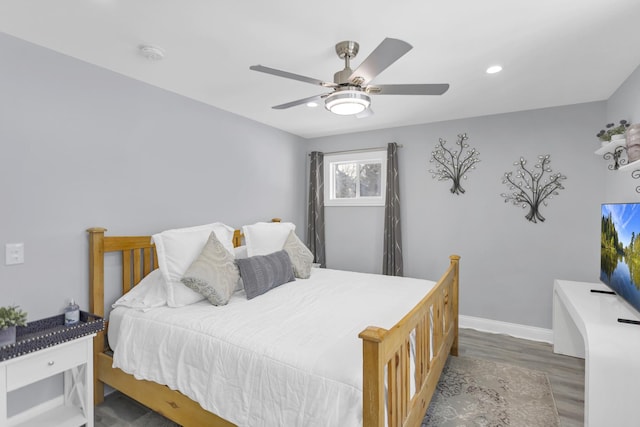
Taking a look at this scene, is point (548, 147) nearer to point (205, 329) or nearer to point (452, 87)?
point (452, 87)

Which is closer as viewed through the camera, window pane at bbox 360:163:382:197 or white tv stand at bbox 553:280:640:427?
white tv stand at bbox 553:280:640:427

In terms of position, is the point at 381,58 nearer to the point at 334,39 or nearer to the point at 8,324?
the point at 334,39

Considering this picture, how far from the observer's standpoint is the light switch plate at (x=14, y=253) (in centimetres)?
194

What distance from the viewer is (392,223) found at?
407 centimetres

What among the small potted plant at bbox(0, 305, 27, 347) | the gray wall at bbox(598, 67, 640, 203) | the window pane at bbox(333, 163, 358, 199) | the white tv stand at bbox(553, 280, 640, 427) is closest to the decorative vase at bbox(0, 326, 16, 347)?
the small potted plant at bbox(0, 305, 27, 347)

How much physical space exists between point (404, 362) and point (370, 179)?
3.17 meters

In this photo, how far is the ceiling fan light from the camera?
1.91 m

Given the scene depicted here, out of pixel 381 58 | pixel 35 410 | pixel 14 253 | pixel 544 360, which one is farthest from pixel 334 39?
pixel 544 360

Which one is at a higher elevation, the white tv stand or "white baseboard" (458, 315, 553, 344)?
the white tv stand

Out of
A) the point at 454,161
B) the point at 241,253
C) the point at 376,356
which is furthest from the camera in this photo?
the point at 454,161

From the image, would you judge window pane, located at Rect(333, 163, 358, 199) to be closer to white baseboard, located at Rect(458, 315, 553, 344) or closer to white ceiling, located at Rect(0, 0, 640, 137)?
white ceiling, located at Rect(0, 0, 640, 137)

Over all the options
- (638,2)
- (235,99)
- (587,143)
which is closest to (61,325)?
(235,99)

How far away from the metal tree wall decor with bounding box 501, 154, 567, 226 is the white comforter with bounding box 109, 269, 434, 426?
1.88 m

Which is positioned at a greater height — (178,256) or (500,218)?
(500,218)
